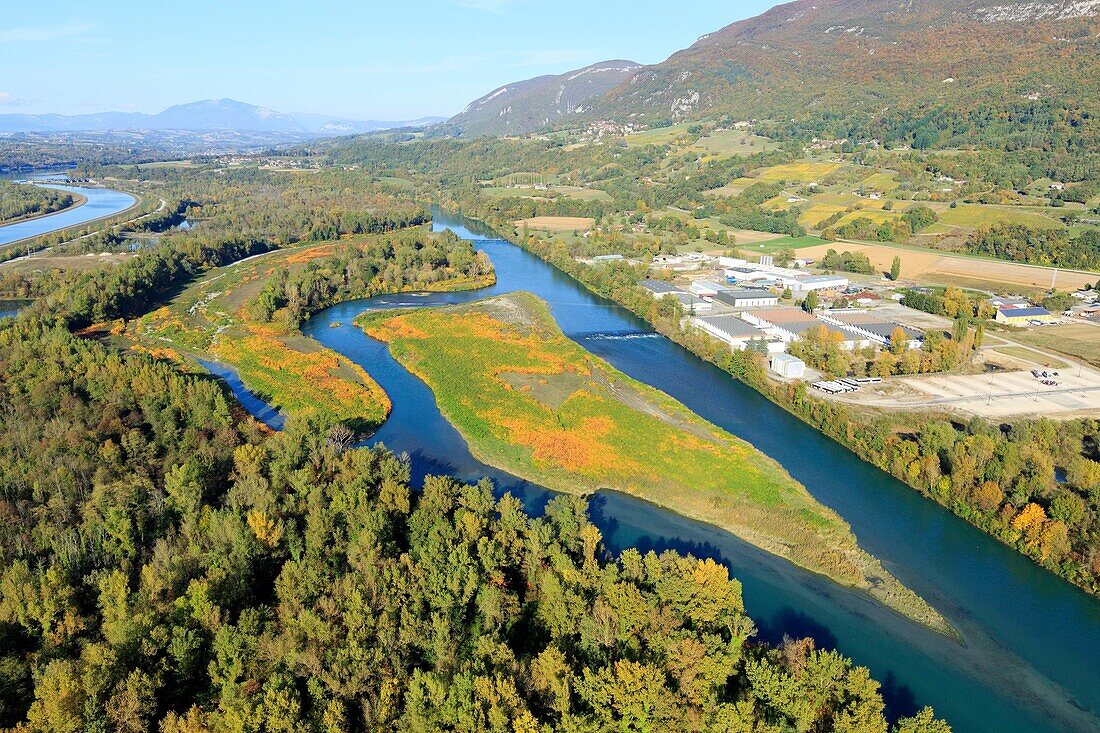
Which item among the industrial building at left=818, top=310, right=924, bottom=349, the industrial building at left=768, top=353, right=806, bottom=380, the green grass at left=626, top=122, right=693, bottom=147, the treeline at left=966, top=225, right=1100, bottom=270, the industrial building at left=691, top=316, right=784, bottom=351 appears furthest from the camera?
the green grass at left=626, top=122, right=693, bottom=147

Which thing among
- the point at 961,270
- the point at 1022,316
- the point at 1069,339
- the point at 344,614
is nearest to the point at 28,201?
the point at 344,614

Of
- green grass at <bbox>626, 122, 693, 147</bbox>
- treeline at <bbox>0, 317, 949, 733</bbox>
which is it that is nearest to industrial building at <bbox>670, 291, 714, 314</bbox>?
treeline at <bbox>0, 317, 949, 733</bbox>

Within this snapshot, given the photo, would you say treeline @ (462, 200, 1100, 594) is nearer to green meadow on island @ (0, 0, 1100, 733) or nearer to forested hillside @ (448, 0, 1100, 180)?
green meadow on island @ (0, 0, 1100, 733)

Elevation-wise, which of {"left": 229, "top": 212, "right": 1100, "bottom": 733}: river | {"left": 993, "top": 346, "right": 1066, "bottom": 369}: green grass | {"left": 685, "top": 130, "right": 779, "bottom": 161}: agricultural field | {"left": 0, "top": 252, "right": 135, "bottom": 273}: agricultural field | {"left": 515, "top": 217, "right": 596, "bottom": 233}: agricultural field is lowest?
{"left": 229, "top": 212, "right": 1100, "bottom": 733}: river

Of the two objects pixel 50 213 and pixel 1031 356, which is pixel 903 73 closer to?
pixel 1031 356

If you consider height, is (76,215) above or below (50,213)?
below

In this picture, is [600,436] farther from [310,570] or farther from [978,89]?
[978,89]

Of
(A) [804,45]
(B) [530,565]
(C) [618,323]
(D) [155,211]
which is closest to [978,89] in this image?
(A) [804,45]
